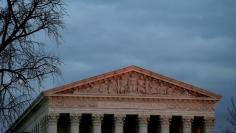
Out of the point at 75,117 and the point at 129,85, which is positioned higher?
the point at 129,85

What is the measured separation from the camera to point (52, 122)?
70625mm

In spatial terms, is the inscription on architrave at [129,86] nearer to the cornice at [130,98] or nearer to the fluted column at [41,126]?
the cornice at [130,98]

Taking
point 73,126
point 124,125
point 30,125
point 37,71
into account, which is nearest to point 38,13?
point 37,71

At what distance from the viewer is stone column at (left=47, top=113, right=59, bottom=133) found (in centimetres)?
7006

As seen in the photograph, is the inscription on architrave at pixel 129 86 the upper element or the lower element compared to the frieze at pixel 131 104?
upper

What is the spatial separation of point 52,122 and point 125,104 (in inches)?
311

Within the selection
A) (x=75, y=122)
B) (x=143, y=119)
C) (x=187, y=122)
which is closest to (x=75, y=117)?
(x=75, y=122)

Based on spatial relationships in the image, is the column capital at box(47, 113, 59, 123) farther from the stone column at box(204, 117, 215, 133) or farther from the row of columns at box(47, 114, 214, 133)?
the stone column at box(204, 117, 215, 133)

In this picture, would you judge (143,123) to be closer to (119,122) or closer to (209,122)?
(119,122)

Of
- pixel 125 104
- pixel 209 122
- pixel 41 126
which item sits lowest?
pixel 209 122

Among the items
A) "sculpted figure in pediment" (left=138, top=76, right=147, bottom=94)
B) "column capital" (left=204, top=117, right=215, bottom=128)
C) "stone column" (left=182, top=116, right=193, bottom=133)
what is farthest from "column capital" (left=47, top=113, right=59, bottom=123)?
"column capital" (left=204, top=117, right=215, bottom=128)

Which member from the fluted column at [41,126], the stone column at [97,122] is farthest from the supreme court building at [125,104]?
the fluted column at [41,126]

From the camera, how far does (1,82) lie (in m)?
16.0

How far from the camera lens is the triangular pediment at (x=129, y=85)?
70312 mm
